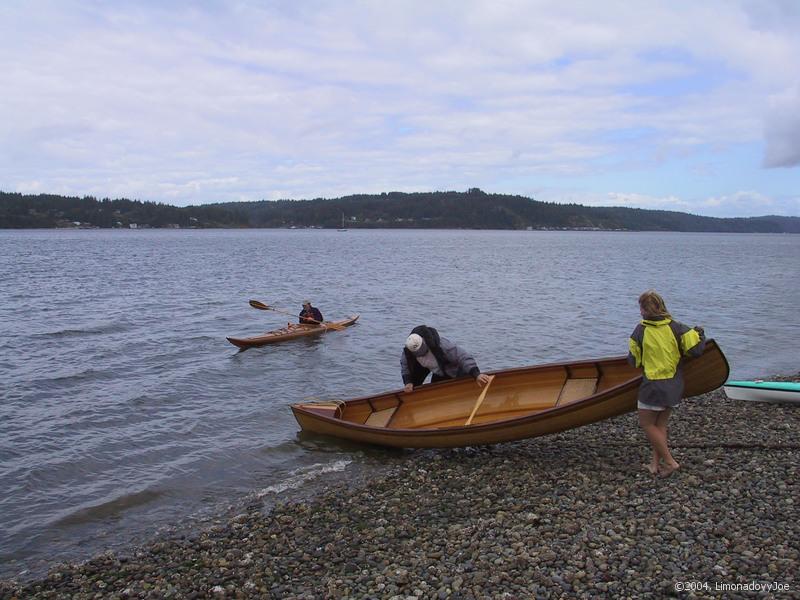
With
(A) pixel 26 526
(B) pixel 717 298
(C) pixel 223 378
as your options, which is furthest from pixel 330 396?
(B) pixel 717 298

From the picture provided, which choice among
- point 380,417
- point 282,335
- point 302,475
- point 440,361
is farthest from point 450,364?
point 282,335

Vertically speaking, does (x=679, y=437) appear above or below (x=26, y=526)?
above

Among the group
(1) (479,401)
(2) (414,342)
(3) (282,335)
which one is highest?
(2) (414,342)

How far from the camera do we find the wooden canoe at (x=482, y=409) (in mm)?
9023

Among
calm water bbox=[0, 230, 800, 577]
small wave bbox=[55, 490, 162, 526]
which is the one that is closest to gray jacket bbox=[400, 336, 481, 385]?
calm water bbox=[0, 230, 800, 577]

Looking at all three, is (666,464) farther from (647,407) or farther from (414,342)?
(414,342)

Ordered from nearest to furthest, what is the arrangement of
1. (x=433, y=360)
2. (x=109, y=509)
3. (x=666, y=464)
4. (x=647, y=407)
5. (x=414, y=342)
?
(x=647, y=407), (x=666, y=464), (x=109, y=509), (x=414, y=342), (x=433, y=360)

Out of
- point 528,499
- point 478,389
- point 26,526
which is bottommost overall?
point 26,526

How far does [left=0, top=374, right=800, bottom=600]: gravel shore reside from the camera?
5945 millimetres

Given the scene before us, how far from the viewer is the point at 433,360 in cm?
1052

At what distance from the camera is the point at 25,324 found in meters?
25.7

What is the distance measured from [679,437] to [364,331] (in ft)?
51.5

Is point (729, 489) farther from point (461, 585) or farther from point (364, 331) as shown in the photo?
point (364, 331)

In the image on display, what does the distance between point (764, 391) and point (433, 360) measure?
6.37 m
